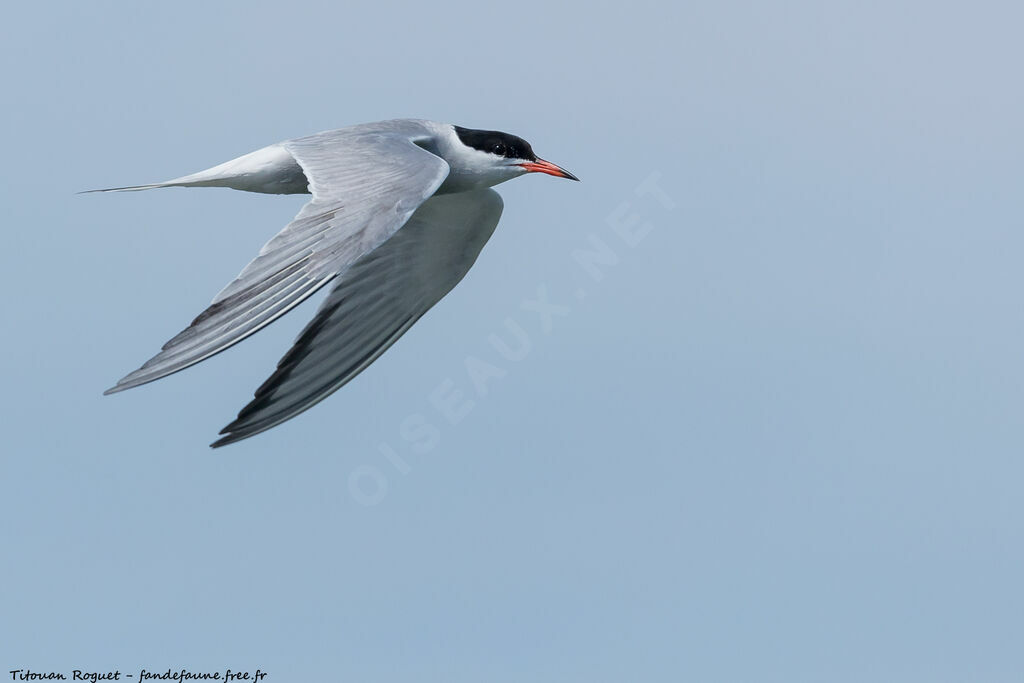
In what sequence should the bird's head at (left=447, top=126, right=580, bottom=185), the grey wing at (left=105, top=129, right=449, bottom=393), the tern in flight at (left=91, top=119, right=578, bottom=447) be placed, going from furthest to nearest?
the bird's head at (left=447, top=126, right=580, bottom=185)
the tern in flight at (left=91, top=119, right=578, bottom=447)
the grey wing at (left=105, top=129, right=449, bottom=393)

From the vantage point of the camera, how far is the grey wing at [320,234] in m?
6.40

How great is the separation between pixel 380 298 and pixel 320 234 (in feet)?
9.37

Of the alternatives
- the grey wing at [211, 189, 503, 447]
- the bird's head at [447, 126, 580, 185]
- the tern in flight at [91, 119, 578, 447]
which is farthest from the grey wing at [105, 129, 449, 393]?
the grey wing at [211, 189, 503, 447]

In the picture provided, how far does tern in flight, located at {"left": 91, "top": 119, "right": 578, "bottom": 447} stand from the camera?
6.55 metres

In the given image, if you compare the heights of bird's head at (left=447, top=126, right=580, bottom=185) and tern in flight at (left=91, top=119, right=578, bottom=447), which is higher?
bird's head at (left=447, top=126, right=580, bottom=185)

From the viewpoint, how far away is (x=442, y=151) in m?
9.22

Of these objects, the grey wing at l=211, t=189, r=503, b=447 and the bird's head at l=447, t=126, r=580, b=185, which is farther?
the bird's head at l=447, t=126, r=580, b=185

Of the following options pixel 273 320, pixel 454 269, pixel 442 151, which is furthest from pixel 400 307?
pixel 273 320

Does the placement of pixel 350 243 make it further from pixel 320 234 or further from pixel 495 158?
pixel 495 158

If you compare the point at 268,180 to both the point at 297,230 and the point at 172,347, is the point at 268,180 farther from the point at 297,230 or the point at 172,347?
the point at 172,347

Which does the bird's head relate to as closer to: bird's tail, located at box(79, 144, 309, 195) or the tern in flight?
the tern in flight

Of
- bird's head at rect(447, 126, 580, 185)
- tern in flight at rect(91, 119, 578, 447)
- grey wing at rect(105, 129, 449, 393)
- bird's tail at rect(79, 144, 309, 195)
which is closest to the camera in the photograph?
grey wing at rect(105, 129, 449, 393)

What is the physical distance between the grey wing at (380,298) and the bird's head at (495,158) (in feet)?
1.21

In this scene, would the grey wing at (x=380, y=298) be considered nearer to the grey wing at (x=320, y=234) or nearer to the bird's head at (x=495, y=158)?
the bird's head at (x=495, y=158)
